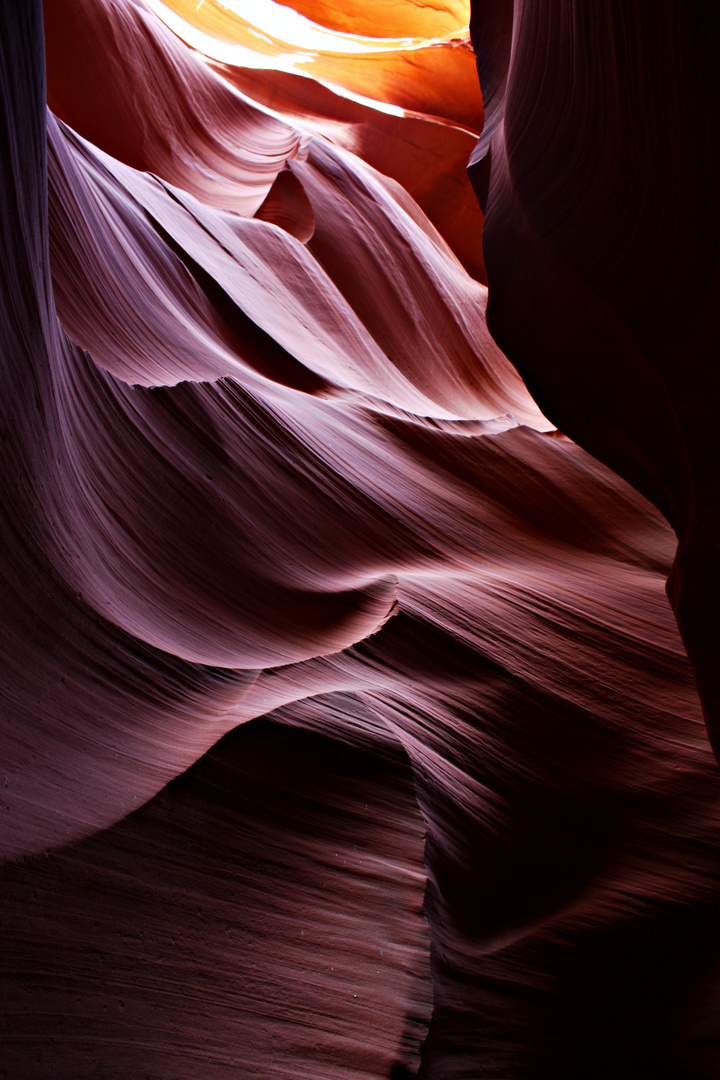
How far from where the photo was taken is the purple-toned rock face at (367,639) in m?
1.18

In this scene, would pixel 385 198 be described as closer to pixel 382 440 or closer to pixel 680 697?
pixel 382 440

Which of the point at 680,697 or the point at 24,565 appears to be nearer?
the point at 24,565

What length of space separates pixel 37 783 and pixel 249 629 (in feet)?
2.22

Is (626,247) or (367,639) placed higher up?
(626,247)

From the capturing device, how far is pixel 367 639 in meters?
1.85

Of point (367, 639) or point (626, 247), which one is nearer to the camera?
point (626, 247)

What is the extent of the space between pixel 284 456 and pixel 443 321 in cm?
178

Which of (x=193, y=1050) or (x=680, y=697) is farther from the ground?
(x=193, y=1050)

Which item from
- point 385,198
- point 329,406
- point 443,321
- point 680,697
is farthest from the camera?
point 385,198

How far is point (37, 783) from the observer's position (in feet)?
3.91

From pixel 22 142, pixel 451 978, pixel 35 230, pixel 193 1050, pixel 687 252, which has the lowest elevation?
pixel 451 978

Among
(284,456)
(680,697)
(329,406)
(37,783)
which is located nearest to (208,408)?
(284,456)

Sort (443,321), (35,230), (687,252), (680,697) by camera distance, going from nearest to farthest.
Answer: (687,252), (35,230), (680,697), (443,321)

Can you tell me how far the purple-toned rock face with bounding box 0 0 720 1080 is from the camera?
3.89 feet
